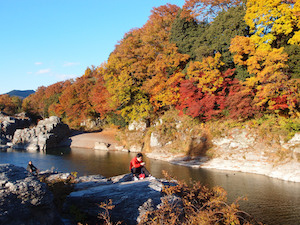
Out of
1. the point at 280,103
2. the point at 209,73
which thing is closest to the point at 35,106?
the point at 209,73

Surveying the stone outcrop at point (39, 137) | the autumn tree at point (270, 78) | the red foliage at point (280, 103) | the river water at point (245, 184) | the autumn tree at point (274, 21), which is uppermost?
the autumn tree at point (274, 21)

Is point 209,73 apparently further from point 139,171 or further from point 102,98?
point 102,98

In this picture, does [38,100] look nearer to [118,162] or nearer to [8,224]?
[118,162]

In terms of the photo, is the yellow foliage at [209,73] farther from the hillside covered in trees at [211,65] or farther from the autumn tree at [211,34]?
the autumn tree at [211,34]

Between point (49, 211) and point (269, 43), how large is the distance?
19.7 meters

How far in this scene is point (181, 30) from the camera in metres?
26.9

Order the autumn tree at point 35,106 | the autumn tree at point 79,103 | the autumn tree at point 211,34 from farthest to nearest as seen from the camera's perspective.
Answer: the autumn tree at point 35,106 → the autumn tree at point 79,103 → the autumn tree at point 211,34

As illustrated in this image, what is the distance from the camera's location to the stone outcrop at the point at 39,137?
3198cm

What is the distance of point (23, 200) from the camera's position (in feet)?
15.4

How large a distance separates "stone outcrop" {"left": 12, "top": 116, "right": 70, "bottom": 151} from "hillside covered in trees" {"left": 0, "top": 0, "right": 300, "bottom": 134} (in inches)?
307

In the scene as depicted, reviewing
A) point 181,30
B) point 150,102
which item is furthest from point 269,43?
point 150,102

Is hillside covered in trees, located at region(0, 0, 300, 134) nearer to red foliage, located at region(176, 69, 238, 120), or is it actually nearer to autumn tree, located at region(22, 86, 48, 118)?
red foliage, located at region(176, 69, 238, 120)

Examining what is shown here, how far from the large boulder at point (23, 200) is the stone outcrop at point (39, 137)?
28.9 metres

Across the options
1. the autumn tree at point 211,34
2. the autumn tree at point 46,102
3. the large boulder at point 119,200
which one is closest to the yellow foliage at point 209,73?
the autumn tree at point 211,34
